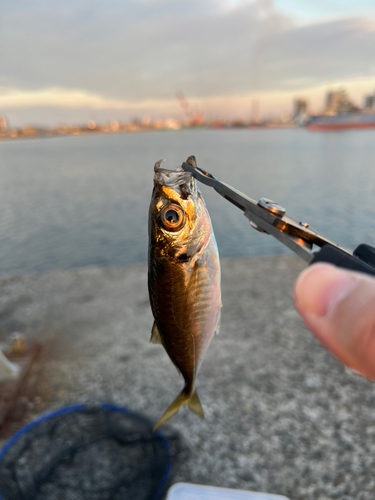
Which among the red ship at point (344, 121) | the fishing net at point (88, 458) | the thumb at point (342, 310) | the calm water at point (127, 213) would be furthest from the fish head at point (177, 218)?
the red ship at point (344, 121)

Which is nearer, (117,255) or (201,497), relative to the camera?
(201,497)

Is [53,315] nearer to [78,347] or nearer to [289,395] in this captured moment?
[78,347]

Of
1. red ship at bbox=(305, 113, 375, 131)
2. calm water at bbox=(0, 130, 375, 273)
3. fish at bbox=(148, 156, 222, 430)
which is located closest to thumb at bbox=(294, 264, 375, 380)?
fish at bbox=(148, 156, 222, 430)

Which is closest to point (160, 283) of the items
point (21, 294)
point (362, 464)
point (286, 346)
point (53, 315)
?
point (362, 464)

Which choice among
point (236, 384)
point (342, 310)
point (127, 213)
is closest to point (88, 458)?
point (236, 384)

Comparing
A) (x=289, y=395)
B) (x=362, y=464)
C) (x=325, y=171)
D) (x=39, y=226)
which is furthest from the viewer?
(x=325, y=171)

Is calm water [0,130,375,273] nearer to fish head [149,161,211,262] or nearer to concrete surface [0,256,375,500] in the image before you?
concrete surface [0,256,375,500]
